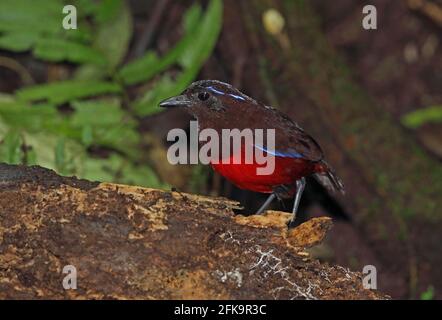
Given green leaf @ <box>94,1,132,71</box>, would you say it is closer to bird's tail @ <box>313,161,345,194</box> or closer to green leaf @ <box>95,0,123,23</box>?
green leaf @ <box>95,0,123,23</box>

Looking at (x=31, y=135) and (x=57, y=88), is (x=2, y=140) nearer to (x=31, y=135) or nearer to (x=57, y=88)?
(x=31, y=135)

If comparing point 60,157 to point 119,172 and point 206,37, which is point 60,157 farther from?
point 206,37

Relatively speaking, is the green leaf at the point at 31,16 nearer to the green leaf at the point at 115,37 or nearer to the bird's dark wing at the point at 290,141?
the green leaf at the point at 115,37

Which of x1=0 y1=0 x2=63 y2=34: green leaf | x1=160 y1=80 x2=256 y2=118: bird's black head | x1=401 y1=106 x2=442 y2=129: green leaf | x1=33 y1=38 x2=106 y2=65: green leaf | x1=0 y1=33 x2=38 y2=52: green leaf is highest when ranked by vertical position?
x1=0 y1=0 x2=63 y2=34: green leaf

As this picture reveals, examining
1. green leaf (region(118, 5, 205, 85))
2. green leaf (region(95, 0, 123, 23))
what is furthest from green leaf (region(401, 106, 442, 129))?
green leaf (region(95, 0, 123, 23))

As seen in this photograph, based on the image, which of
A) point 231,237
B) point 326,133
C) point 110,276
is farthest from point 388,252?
point 110,276
